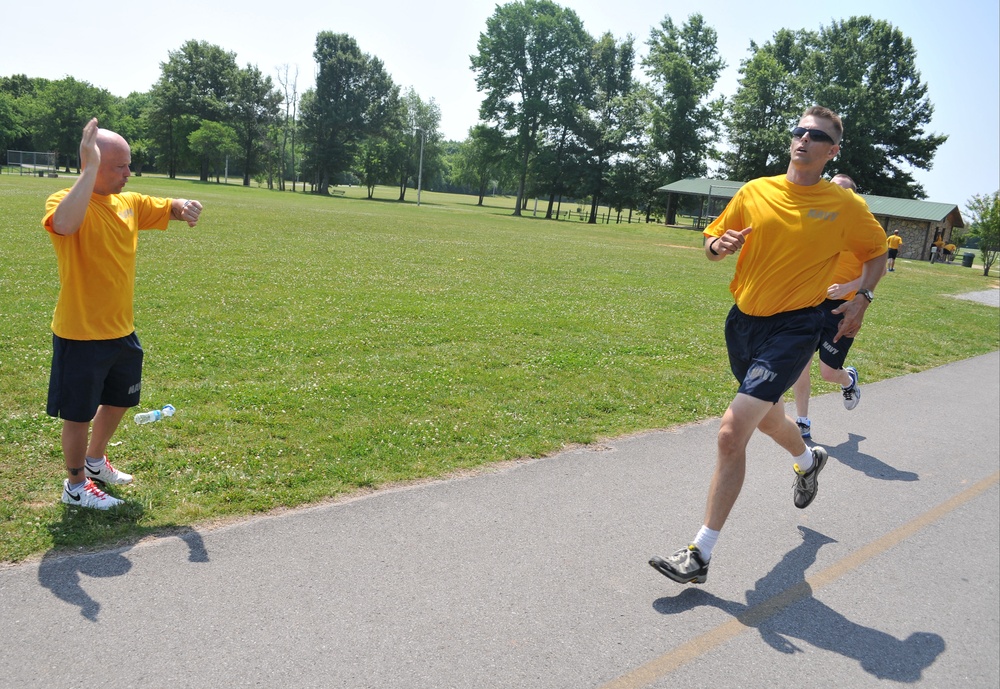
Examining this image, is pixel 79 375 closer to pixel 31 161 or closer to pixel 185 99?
pixel 31 161

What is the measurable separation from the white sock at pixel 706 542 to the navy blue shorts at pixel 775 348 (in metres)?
0.75

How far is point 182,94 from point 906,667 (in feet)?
304

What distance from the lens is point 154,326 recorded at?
873 centimetres

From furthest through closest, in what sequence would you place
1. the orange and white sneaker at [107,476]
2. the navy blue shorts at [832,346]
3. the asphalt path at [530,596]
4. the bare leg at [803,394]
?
the bare leg at [803,394]
the navy blue shorts at [832,346]
the orange and white sneaker at [107,476]
the asphalt path at [530,596]

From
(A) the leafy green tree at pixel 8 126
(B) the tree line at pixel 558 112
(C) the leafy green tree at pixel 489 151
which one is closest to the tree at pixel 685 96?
(B) the tree line at pixel 558 112

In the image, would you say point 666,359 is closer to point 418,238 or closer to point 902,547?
point 902,547

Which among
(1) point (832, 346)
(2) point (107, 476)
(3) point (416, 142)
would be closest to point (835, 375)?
(1) point (832, 346)

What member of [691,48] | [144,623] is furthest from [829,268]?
[691,48]

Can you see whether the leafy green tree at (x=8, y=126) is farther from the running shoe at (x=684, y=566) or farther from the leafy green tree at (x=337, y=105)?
the running shoe at (x=684, y=566)

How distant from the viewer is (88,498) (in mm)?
3984

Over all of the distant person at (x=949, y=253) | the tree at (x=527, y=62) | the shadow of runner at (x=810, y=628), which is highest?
the tree at (x=527, y=62)

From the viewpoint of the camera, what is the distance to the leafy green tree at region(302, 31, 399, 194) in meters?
81.9

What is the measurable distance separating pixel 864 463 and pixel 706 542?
2.92 m

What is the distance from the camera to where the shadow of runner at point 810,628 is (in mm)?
3262
